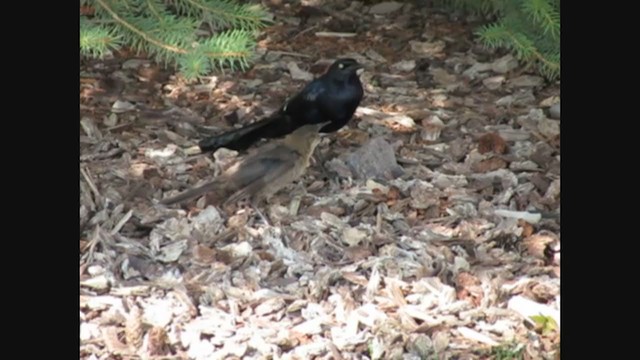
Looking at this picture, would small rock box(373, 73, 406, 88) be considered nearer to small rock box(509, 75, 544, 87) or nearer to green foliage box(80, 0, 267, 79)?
small rock box(509, 75, 544, 87)

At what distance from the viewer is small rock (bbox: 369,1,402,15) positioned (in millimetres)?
8102

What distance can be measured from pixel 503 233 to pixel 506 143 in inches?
40.7

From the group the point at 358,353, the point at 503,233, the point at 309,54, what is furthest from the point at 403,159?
the point at 358,353

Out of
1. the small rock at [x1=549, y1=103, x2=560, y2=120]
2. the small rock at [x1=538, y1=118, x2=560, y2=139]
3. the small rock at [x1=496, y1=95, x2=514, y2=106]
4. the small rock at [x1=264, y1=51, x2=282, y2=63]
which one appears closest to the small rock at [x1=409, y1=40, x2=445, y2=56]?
the small rock at [x1=496, y1=95, x2=514, y2=106]

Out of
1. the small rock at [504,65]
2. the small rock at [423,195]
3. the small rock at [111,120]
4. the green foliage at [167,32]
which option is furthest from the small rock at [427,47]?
the green foliage at [167,32]

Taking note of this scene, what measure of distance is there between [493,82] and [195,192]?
89.4 inches

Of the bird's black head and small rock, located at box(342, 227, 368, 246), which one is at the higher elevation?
the bird's black head

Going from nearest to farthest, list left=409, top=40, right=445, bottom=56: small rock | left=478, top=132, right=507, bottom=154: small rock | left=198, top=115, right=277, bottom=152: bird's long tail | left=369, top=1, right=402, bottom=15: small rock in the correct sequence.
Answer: left=198, top=115, right=277, bottom=152: bird's long tail
left=478, top=132, right=507, bottom=154: small rock
left=409, top=40, right=445, bottom=56: small rock
left=369, top=1, right=402, bottom=15: small rock

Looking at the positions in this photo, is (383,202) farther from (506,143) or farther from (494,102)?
(494,102)

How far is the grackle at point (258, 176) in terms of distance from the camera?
5801mm

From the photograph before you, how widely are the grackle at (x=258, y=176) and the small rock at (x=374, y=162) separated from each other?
33cm

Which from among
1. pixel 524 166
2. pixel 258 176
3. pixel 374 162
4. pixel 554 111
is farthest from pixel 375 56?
pixel 258 176

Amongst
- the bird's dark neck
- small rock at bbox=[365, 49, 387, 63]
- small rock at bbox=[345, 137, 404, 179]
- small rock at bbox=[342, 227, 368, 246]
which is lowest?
small rock at bbox=[342, 227, 368, 246]

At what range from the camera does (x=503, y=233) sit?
18.2 feet
